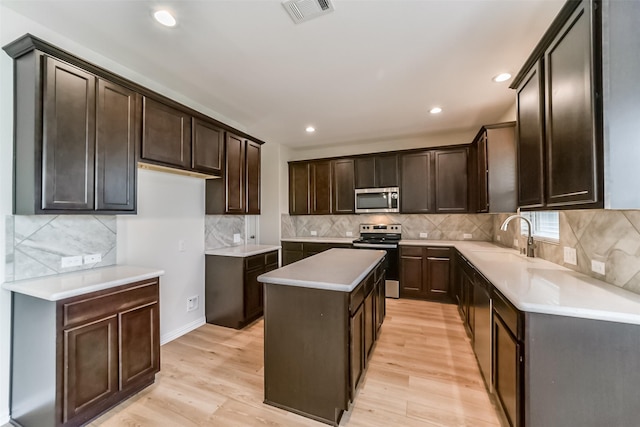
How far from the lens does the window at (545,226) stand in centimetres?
238

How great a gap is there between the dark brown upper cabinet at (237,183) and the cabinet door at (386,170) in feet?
7.14

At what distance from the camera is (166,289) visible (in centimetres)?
293

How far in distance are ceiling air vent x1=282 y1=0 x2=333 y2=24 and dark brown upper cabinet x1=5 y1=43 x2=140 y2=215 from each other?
5.06 feet

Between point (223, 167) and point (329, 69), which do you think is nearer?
point (329, 69)

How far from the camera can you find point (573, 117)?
1.38 metres

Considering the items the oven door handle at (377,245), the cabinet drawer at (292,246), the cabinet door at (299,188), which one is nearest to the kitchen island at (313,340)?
the oven door handle at (377,245)

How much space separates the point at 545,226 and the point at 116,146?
4036 millimetres

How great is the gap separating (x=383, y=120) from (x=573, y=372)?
3414 mm

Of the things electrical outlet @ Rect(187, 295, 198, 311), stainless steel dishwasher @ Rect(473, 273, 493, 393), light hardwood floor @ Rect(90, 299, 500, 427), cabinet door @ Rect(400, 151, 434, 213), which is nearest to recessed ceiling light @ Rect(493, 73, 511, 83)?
cabinet door @ Rect(400, 151, 434, 213)

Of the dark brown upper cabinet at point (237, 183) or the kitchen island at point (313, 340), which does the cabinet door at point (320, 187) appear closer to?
the dark brown upper cabinet at point (237, 183)

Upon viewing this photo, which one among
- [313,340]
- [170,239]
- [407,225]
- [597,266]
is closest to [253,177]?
[170,239]

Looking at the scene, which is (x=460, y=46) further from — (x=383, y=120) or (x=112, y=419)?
(x=112, y=419)

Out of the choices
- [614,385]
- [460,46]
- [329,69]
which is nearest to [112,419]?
[614,385]

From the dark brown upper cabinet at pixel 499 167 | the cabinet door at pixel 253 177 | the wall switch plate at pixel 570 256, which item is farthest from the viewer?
the cabinet door at pixel 253 177
